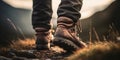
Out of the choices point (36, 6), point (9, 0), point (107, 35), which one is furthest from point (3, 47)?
point (107, 35)

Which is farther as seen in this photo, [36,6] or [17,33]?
[17,33]

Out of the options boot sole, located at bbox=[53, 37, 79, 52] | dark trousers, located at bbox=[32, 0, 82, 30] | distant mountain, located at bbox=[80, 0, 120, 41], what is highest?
dark trousers, located at bbox=[32, 0, 82, 30]

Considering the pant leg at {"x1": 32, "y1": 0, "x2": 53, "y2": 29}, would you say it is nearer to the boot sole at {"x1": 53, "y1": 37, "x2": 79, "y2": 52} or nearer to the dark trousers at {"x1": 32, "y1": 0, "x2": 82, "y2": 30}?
the dark trousers at {"x1": 32, "y1": 0, "x2": 82, "y2": 30}

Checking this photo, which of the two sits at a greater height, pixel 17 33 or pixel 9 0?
pixel 9 0

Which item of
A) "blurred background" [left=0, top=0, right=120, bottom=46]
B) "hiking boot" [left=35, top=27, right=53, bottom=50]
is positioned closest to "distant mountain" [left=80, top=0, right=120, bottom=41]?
"blurred background" [left=0, top=0, right=120, bottom=46]

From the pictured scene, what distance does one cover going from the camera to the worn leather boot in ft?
5.07

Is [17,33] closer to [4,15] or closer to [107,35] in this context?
[4,15]

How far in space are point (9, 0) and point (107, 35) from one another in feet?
1.70

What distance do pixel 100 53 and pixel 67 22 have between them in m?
0.19

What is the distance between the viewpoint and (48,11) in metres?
1.62

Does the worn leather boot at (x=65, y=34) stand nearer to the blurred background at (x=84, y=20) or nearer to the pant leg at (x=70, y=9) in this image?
the pant leg at (x=70, y=9)

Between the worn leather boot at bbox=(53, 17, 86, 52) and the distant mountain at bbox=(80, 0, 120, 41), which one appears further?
the distant mountain at bbox=(80, 0, 120, 41)

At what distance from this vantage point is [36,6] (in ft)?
5.27

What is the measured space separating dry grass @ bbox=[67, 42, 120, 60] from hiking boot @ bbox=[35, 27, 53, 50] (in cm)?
13
